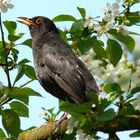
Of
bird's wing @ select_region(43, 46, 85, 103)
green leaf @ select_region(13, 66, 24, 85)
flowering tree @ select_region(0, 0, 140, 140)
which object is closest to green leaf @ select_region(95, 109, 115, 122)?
flowering tree @ select_region(0, 0, 140, 140)

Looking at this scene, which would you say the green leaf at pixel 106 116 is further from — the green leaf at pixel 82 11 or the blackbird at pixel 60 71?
the blackbird at pixel 60 71

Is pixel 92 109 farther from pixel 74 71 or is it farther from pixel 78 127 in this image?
pixel 74 71

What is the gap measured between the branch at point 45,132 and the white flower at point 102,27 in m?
0.77

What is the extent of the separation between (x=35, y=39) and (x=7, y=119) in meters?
2.34

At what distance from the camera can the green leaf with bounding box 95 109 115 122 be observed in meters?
2.43

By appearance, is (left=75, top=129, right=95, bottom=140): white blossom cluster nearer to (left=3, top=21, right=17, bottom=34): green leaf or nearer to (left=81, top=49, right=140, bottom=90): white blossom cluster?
(left=81, top=49, right=140, bottom=90): white blossom cluster

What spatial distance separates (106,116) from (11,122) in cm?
105

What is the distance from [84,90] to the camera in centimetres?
432

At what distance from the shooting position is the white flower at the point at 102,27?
3150mm

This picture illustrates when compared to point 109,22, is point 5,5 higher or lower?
higher

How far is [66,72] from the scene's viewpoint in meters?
4.61

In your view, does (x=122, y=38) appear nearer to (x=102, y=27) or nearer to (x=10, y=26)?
(x=102, y=27)

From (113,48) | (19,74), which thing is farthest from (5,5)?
(113,48)

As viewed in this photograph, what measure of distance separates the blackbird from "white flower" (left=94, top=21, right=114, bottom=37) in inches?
35.8
